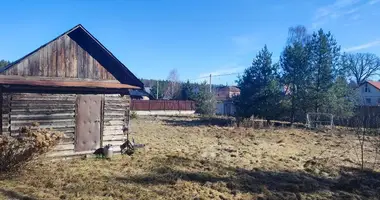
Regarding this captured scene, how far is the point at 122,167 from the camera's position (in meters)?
10.2

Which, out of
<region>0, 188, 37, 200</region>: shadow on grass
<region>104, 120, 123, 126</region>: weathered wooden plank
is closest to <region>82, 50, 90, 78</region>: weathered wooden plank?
<region>104, 120, 123, 126</region>: weathered wooden plank

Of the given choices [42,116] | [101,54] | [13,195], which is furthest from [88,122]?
[13,195]

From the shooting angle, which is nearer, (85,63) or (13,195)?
(13,195)

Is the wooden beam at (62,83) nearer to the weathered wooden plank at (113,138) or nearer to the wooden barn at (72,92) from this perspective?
the wooden barn at (72,92)

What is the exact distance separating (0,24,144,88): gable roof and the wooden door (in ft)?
4.24

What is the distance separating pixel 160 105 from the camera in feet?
153

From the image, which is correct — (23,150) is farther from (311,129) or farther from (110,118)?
(311,129)

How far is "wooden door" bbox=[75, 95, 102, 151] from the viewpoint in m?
11.5

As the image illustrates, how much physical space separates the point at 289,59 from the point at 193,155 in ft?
63.1

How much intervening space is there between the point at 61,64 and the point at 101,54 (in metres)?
1.59

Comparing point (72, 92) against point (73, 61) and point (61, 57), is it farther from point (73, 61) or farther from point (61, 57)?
point (61, 57)

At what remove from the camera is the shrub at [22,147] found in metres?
7.98

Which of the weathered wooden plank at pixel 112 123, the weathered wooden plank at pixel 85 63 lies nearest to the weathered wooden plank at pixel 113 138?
the weathered wooden plank at pixel 112 123

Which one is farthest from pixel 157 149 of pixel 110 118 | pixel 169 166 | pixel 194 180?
pixel 194 180
